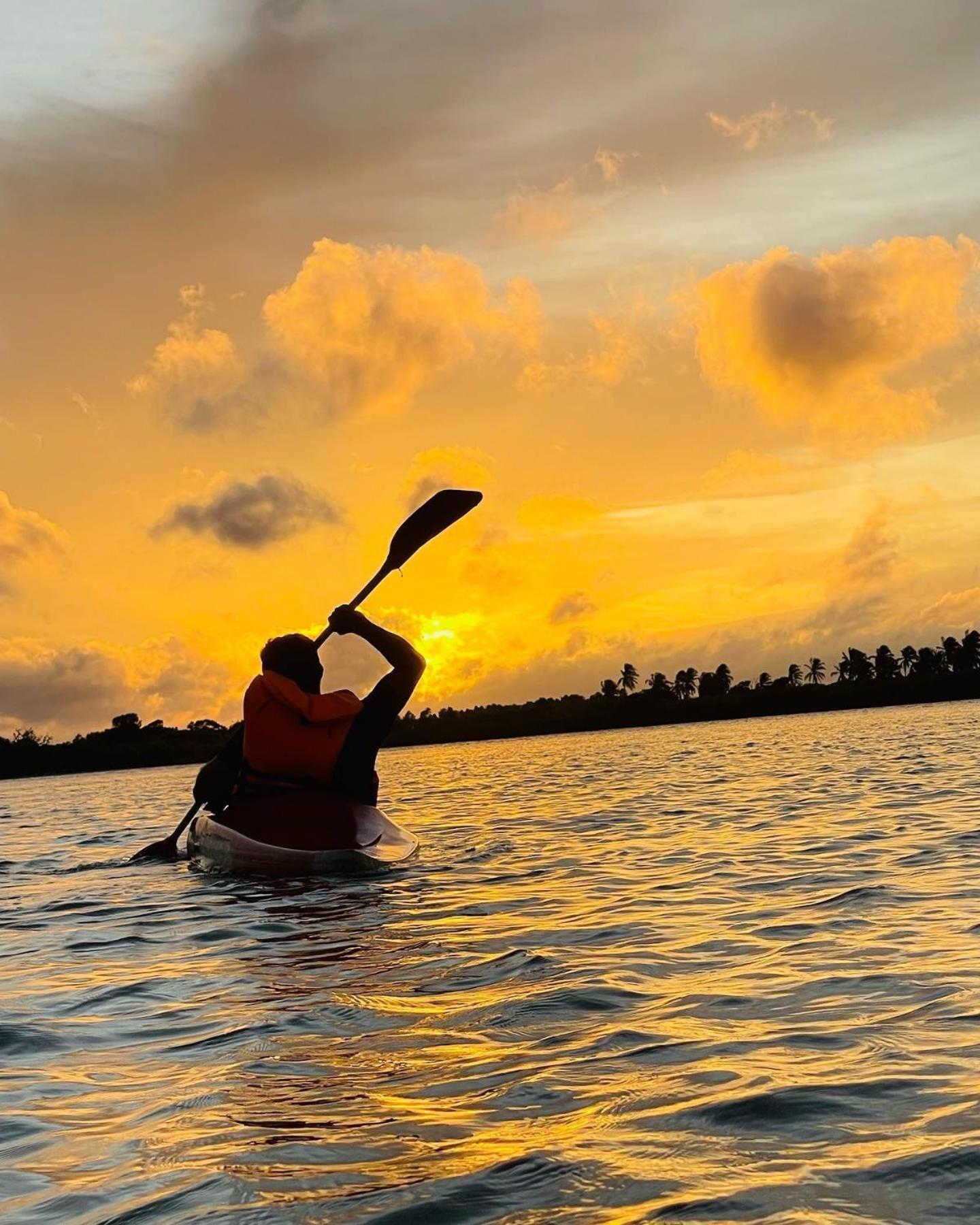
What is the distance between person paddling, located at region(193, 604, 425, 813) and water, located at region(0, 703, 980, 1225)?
104cm

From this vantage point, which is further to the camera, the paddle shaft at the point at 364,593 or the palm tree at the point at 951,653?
the palm tree at the point at 951,653

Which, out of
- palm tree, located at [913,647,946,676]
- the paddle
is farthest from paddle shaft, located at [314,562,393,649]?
palm tree, located at [913,647,946,676]

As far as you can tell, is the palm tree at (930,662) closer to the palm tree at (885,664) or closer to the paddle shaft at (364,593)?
the palm tree at (885,664)

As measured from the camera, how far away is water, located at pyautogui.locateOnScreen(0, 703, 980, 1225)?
11.1 feet

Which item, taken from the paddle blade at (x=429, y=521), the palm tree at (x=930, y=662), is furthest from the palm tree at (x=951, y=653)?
the paddle blade at (x=429, y=521)

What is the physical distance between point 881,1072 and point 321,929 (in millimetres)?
4909

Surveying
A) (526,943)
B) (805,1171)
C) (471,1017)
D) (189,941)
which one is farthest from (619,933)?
(805,1171)

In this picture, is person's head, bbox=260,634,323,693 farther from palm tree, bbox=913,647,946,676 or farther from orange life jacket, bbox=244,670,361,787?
palm tree, bbox=913,647,946,676

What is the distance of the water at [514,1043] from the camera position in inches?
133

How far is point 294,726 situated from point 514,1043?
690 centimetres

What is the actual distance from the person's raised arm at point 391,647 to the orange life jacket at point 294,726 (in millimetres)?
471

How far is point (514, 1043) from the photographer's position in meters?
4.96

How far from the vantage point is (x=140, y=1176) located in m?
3.67

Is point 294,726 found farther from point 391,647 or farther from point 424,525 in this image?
point 424,525
